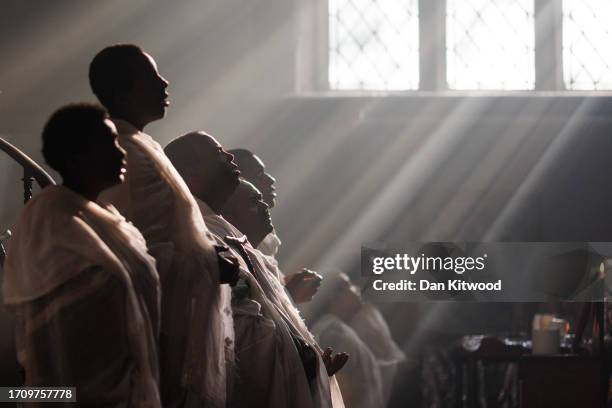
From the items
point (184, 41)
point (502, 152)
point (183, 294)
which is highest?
point (184, 41)

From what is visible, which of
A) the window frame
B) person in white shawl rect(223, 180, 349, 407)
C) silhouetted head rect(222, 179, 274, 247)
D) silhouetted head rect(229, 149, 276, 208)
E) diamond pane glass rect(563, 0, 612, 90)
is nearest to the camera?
person in white shawl rect(223, 180, 349, 407)

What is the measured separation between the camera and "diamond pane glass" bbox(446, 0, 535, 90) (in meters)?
9.66

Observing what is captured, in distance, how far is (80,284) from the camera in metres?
2.54

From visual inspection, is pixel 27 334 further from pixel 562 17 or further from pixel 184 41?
pixel 562 17

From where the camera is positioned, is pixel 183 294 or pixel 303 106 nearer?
pixel 183 294

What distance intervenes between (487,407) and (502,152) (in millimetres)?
1959

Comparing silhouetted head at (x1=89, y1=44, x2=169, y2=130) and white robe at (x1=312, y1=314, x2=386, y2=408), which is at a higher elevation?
silhouetted head at (x1=89, y1=44, x2=169, y2=130)

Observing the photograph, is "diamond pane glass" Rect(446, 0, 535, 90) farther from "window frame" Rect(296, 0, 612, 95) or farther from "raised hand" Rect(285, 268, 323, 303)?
"raised hand" Rect(285, 268, 323, 303)

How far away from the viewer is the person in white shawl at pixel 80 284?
2523 mm

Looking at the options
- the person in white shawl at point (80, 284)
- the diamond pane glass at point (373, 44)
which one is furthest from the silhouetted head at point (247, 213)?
the diamond pane glass at point (373, 44)

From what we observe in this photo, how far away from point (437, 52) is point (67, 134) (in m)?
7.23

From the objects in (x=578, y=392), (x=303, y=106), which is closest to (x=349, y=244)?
(x=303, y=106)

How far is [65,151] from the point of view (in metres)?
2.61

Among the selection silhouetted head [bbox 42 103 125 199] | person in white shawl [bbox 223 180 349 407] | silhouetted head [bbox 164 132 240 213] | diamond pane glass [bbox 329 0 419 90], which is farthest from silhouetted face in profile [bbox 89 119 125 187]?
diamond pane glass [bbox 329 0 419 90]
